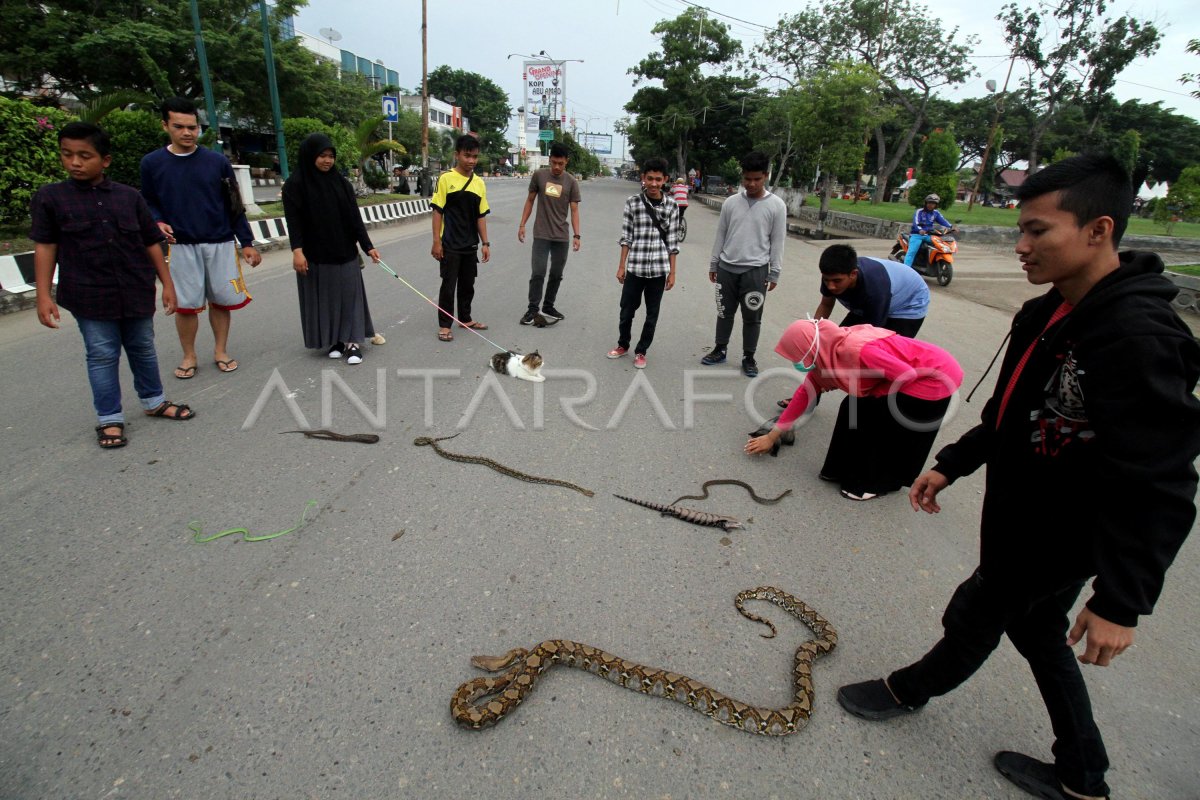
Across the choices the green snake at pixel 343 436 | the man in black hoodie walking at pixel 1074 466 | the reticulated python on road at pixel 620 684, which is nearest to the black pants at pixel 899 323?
the man in black hoodie walking at pixel 1074 466

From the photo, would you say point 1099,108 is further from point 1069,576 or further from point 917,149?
point 1069,576

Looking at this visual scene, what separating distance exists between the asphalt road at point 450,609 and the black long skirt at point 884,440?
0.18m

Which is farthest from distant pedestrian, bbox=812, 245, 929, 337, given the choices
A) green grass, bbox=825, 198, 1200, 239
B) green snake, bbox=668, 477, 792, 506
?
green grass, bbox=825, 198, 1200, 239

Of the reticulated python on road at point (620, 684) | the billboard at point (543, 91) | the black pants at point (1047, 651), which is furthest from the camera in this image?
the billboard at point (543, 91)

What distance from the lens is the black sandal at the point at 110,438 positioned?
3801mm

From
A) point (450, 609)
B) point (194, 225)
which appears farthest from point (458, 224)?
point (450, 609)

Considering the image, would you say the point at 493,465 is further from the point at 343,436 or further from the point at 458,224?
the point at 458,224

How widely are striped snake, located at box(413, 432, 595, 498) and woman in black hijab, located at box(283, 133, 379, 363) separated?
188 cm

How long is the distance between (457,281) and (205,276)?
8.11 feet

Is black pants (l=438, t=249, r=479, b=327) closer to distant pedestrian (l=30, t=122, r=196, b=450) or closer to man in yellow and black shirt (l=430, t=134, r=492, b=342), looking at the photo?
man in yellow and black shirt (l=430, t=134, r=492, b=342)

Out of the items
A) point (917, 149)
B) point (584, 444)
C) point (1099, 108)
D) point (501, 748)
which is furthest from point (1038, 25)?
point (501, 748)

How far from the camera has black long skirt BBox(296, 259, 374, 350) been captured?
18.1ft

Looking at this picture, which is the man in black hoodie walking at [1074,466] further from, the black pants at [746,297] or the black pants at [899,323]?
the black pants at [746,297]

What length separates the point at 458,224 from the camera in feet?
20.7
